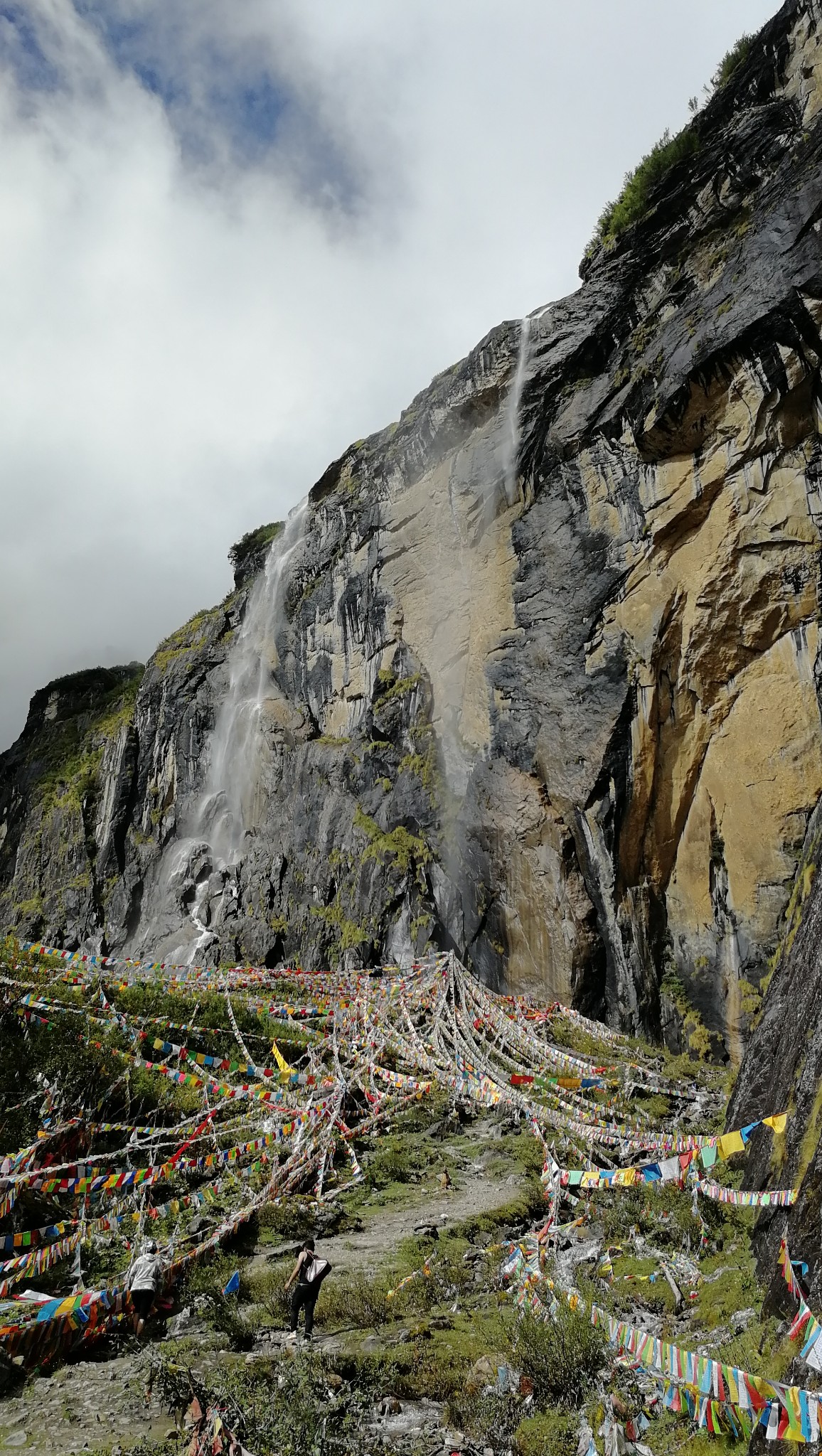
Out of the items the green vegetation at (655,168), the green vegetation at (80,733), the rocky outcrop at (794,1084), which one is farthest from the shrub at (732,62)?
the green vegetation at (80,733)

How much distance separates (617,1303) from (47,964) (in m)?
15.5

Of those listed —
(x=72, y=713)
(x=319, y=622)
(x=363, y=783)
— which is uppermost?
(x=72, y=713)

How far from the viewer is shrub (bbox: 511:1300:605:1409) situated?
5609mm

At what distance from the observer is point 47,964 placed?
61.2 ft

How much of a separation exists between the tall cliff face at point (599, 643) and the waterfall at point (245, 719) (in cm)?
141

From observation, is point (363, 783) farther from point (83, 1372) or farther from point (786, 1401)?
point (786, 1401)

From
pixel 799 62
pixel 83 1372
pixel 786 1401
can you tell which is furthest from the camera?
pixel 799 62

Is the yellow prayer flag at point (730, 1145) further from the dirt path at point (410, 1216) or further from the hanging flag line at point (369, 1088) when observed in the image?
the dirt path at point (410, 1216)

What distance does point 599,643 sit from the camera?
22.2 meters

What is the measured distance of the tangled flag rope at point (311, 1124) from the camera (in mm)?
6234

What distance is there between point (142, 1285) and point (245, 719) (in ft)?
114

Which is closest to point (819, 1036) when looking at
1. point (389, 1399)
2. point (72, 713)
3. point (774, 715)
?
point (389, 1399)

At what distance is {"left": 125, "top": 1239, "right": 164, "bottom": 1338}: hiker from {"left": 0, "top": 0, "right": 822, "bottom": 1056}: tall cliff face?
13.3m

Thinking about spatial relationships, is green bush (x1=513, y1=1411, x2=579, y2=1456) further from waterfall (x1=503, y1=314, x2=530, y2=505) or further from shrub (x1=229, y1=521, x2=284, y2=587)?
shrub (x1=229, y1=521, x2=284, y2=587)
